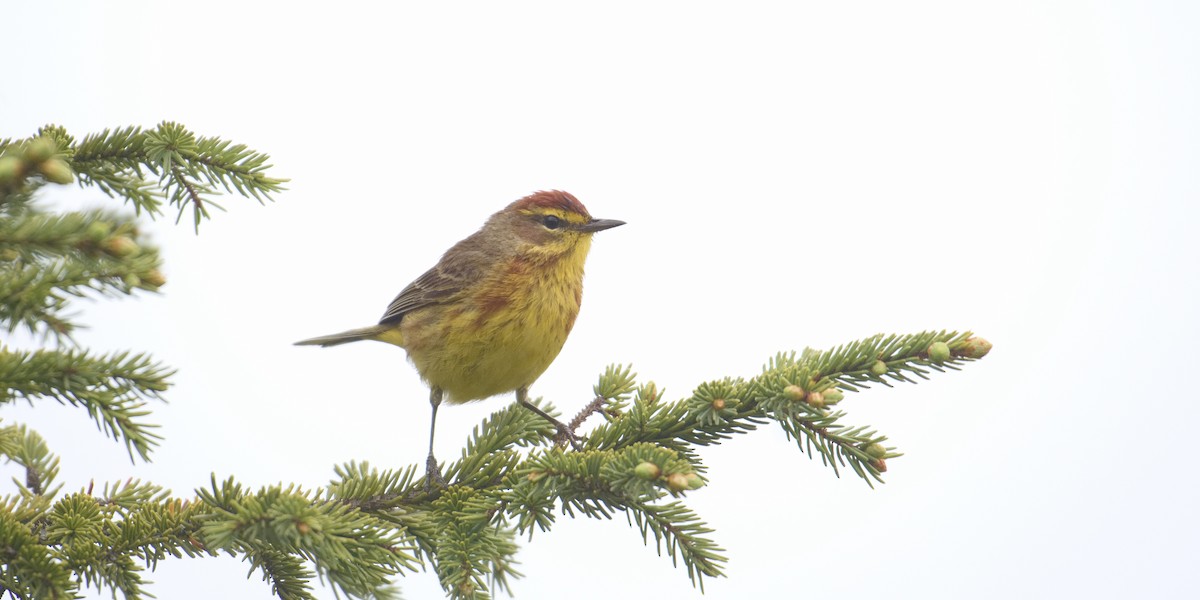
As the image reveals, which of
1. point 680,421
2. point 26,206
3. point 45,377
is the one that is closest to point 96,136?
point 26,206

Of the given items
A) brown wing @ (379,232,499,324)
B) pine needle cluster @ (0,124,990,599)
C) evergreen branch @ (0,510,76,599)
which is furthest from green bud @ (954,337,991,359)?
brown wing @ (379,232,499,324)

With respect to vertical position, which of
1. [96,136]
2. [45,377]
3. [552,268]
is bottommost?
[45,377]

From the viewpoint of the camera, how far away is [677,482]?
2.69 m

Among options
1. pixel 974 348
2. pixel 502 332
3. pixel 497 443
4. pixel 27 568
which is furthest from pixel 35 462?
pixel 974 348

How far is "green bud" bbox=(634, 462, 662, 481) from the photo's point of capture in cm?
274

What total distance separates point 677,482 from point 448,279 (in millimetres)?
3990

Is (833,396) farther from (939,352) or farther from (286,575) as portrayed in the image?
(286,575)

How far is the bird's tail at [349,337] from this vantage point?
7070 mm

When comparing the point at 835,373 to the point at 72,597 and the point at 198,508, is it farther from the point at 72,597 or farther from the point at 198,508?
the point at 72,597

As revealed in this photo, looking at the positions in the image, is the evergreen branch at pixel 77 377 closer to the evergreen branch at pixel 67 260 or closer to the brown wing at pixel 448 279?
the evergreen branch at pixel 67 260

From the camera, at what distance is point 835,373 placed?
3541mm

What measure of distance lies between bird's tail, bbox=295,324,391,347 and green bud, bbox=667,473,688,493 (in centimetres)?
465

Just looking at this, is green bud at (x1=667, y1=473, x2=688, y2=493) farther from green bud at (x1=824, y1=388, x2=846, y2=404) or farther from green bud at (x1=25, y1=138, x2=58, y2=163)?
green bud at (x1=25, y1=138, x2=58, y2=163)

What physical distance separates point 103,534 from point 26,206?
3.64ft
